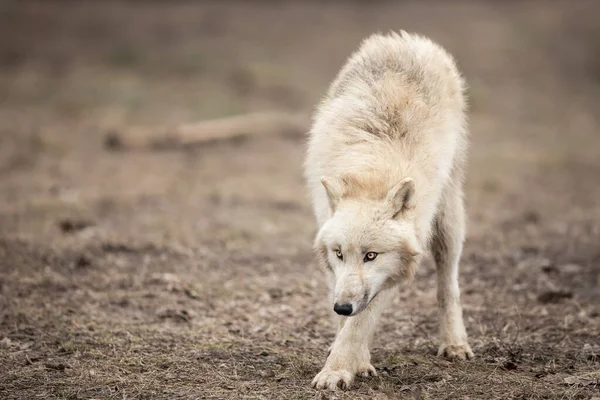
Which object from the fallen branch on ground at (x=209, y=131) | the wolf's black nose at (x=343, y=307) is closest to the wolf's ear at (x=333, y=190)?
the wolf's black nose at (x=343, y=307)

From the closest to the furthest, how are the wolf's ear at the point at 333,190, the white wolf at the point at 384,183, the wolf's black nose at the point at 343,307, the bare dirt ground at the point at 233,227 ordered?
the wolf's black nose at the point at 343,307
the white wolf at the point at 384,183
the wolf's ear at the point at 333,190
the bare dirt ground at the point at 233,227

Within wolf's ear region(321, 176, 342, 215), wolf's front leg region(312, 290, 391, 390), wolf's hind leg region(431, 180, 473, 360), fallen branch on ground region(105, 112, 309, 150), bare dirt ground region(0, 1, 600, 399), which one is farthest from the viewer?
fallen branch on ground region(105, 112, 309, 150)

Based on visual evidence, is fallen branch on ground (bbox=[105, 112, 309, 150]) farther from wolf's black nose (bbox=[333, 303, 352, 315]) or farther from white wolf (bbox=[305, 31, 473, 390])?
wolf's black nose (bbox=[333, 303, 352, 315])

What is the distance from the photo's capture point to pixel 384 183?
467cm

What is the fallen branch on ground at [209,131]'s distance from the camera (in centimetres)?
1239

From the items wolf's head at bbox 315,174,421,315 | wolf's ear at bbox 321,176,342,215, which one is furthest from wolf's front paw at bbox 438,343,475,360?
wolf's ear at bbox 321,176,342,215

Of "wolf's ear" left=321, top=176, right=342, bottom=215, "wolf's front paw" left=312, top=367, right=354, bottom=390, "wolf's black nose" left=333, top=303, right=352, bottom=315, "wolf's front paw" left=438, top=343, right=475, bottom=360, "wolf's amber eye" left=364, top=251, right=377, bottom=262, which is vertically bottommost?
"wolf's front paw" left=312, top=367, right=354, bottom=390

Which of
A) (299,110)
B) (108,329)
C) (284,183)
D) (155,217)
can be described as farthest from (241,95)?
(108,329)

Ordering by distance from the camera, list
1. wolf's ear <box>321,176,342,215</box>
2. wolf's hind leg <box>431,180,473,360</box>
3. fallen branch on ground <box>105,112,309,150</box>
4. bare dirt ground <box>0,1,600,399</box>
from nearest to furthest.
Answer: wolf's ear <box>321,176,342,215</box>
bare dirt ground <box>0,1,600,399</box>
wolf's hind leg <box>431,180,473,360</box>
fallen branch on ground <box>105,112,309,150</box>

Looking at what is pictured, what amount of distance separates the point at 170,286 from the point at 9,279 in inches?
57.2

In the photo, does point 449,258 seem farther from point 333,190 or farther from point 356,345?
point 333,190

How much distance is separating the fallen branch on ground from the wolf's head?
26.7ft

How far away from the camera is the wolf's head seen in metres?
4.51

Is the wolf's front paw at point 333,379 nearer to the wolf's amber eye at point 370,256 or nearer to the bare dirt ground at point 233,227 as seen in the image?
the bare dirt ground at point 233,227
